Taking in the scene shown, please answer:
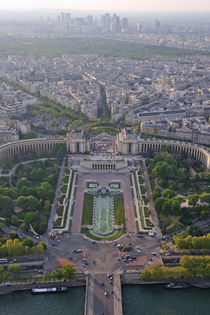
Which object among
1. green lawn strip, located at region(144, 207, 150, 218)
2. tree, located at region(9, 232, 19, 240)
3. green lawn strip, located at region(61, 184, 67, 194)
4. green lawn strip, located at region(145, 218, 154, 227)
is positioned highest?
tree, located at region(9, 232, 19, 240)

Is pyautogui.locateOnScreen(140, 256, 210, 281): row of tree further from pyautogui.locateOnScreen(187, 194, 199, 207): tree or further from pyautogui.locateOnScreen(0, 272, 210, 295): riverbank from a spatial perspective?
pyautogui.locateOnScreen(187, 194, 199, 207): tree

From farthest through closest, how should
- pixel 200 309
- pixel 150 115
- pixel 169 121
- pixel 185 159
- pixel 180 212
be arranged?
pixel 150 115 < pixel 169 121 < pixel 185 159 < pixel 180 212 < pixel 200 309

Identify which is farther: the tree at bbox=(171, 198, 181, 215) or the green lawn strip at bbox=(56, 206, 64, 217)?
the green lawn strip at bbox=(56, 206, 64, 217)

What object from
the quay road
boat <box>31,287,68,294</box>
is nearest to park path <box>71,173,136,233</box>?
the quay road

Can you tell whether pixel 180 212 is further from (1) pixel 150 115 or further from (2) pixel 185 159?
(1) pixel 150 115

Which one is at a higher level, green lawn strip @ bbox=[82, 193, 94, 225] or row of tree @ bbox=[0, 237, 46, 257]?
row of tree @ bbox=[0, 237, 46, 257]

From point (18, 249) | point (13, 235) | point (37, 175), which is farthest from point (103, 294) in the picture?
point (37, 175)

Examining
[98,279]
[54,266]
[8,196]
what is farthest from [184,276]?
[8,196]
